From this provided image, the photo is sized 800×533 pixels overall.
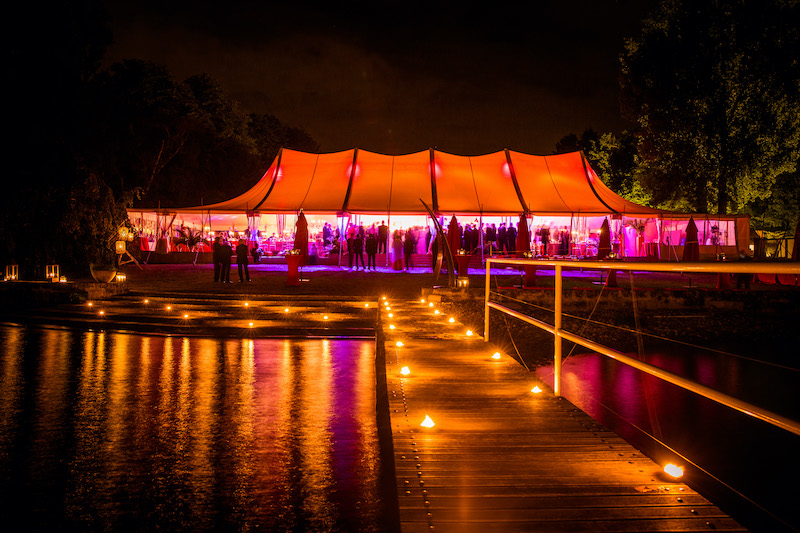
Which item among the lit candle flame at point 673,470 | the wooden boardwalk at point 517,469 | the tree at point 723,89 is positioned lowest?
the wooden boardwalk at point 517,469

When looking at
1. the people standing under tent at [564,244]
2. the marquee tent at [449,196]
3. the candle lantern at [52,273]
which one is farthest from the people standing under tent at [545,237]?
the candle lantern at [52,273]

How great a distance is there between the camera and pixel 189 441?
374cm

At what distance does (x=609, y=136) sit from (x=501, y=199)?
18674 millimetres

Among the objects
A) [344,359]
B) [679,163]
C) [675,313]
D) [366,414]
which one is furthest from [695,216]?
[366,414]

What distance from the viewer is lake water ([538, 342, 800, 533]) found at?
398 cm

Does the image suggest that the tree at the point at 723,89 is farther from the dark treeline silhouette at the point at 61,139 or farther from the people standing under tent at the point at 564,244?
the dark treeline silhouette at the point at 61,139

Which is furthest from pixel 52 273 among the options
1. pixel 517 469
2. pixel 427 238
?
pixel 517 469

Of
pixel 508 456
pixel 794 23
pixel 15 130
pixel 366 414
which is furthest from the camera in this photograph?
pixel 794 23

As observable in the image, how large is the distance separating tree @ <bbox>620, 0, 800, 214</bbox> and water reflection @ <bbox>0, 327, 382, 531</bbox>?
21.6 m

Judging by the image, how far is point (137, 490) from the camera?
2955mm

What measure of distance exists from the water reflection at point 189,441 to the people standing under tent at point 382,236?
40.6 feet

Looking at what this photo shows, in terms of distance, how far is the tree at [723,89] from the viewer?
21.3m

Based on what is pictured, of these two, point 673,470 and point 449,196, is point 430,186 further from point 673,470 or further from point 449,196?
point 673,470

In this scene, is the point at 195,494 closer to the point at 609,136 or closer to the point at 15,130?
the point at 15,130
